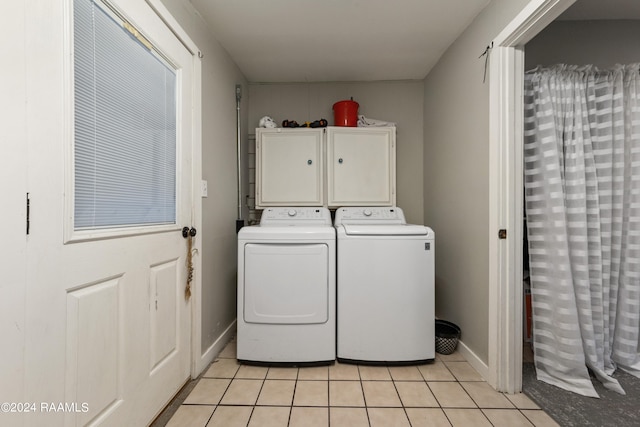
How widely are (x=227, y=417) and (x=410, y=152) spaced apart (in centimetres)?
249

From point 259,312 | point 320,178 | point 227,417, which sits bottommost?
point 227,417

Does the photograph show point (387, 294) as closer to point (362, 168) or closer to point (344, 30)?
point (362, 168)

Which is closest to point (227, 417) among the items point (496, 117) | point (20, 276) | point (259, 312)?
point (259, 312)

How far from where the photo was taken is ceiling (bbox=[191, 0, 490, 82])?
1.67 metres

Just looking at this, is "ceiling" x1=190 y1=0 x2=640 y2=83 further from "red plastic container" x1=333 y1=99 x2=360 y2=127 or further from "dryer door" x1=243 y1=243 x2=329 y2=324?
"dryer door" x1=243 y1=243 x2=329 y2=324

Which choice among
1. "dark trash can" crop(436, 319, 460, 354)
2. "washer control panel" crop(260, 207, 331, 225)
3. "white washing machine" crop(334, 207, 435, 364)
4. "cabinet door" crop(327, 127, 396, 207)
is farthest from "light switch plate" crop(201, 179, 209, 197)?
"dark trash can" crop(436, 319, 460, 354)

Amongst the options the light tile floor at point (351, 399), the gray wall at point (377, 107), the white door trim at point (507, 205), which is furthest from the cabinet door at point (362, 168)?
the light tile floor at point (351, 399)

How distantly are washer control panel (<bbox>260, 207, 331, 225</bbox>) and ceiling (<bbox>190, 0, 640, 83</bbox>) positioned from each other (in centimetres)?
125

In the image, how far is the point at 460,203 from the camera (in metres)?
1.97

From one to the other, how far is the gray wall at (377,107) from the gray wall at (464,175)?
0.21m

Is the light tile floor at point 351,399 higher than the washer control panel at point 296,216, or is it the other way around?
the washer control panel at point 296,216

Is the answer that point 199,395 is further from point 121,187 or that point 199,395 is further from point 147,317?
point 121,187

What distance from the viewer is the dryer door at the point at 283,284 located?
70.3 inches

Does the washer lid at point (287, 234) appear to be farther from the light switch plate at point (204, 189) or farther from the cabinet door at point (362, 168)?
the cabinet door at point (362, 168)
